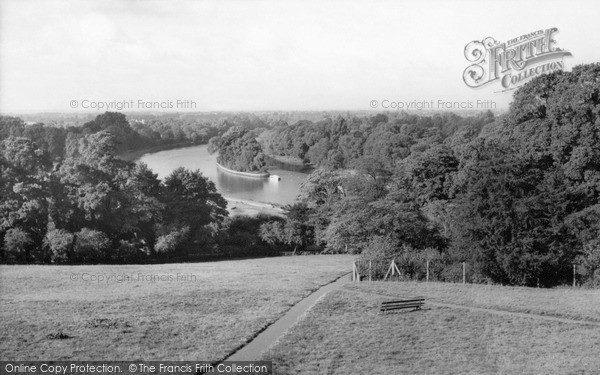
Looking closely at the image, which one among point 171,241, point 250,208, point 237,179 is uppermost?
point 237,179

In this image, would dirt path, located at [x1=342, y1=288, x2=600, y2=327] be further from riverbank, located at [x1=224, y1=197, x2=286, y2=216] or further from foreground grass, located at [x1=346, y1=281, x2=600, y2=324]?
riverbank, located at [x1=224, y1=197, x2=286, y2=216]

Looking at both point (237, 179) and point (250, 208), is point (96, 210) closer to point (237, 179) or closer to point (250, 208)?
point (250, 208)

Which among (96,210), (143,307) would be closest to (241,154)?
(96,210)

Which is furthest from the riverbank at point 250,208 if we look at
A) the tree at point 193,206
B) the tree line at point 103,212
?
the tree at point 193,206

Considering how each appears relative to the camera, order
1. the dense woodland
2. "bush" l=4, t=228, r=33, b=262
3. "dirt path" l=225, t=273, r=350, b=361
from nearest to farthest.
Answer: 1. "dirt path" l=225, t=273, r=350, b=361
2. the dense woodland
3. "bush" l=4, t=228, r=33, b=262

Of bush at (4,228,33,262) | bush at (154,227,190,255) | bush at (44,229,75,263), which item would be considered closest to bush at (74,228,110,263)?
bush at (44,229,75,263)

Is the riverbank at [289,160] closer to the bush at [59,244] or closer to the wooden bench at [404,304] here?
the bush at [59,244]
